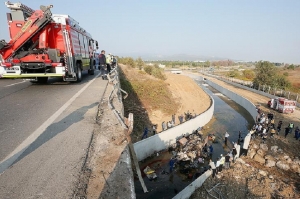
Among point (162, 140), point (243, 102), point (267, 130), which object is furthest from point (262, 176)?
point (243, 102)

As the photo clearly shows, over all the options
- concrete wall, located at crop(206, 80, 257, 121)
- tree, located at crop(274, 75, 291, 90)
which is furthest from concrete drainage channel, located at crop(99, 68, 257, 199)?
tree, located at crop(274, 75, 291, 90)

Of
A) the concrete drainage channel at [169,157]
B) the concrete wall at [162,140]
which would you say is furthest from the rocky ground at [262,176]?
the concrete wall at [162,140]

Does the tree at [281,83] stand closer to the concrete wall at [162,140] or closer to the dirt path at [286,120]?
the dirt path at [286,120]

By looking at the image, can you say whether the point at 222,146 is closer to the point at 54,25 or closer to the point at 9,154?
the point at 54,25

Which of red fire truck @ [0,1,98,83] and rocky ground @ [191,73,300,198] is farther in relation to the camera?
rocky ground @ [191,73,300,198]

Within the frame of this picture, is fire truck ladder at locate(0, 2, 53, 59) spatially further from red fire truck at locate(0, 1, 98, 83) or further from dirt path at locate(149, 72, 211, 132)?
dirt path at locate(149, 72, 211, 132)

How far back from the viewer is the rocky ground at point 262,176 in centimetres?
1013

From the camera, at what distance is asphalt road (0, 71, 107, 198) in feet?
9.62

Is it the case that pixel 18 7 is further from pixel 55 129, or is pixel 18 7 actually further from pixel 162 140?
pixel 162 140

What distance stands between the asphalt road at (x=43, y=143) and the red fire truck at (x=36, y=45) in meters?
2.55

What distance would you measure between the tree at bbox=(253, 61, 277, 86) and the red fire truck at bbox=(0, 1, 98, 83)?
3739 centimetres

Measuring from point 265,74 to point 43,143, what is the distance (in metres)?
41.7

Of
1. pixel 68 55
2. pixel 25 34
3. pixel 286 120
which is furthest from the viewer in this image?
pixel 286 120

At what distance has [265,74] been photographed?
124 feet
